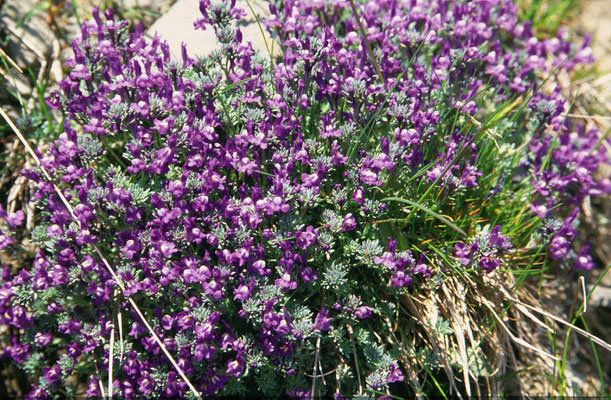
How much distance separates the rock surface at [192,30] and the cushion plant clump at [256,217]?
0.49 meters

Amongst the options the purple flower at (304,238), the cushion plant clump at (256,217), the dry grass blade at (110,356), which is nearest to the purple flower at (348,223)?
the cushion plant clump at (256,217)

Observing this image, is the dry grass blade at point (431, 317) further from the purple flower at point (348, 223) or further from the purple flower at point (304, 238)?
the purple flower at point (304, 238)

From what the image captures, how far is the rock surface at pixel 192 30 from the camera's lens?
423 centimetres

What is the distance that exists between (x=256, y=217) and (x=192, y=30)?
2076 millimetres

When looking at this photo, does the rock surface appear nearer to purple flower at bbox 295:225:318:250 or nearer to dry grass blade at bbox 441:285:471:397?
purple flower at bbox 295:225:318:250

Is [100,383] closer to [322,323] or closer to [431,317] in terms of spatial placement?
[322,323]

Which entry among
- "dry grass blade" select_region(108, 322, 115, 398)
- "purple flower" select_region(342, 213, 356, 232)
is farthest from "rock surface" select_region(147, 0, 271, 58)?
"dry grass blade" select_region(108, 322, 115, 398)

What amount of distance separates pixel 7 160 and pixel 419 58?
321 centimetres

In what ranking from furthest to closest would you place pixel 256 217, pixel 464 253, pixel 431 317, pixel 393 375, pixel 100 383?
1. pixel 431 317
2. pixel 464 253
3. pixel 100 383
4. pixel 393 375
5. pixel 256 217

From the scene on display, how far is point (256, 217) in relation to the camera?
9.89 feet

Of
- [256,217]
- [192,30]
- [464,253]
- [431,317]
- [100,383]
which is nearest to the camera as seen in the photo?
[256,217]

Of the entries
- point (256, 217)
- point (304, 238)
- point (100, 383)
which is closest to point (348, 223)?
point (304, 238)

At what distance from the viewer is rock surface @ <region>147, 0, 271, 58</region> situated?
4.23m

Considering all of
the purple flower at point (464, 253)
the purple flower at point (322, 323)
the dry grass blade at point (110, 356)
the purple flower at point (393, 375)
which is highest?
the purple flower at point (464, 253)
